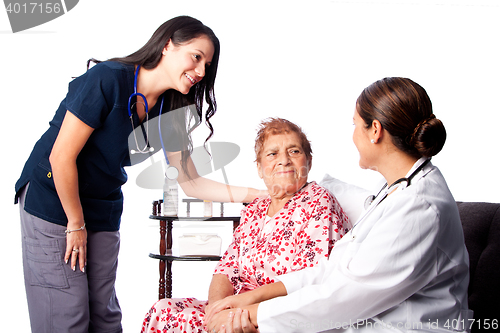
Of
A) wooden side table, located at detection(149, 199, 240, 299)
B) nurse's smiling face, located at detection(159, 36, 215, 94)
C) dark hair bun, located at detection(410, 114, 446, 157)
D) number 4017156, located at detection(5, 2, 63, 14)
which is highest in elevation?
number 4017156, located at detection(5, 2, 63, 14)

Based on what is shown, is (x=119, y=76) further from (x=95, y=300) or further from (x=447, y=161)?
(x=447, y=161)

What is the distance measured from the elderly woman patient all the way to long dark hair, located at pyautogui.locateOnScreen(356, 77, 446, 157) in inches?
16.5

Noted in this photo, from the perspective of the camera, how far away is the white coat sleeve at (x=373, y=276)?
990 mm

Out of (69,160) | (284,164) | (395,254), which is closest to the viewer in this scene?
(395,254)

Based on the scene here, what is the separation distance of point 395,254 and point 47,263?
3.55 feet

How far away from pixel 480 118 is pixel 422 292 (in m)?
1.81

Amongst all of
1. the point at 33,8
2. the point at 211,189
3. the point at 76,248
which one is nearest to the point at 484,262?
the point at 211,189

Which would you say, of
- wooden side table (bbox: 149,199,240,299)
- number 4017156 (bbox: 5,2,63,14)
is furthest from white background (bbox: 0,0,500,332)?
wooden side table (bbox: 149,199,240,299)

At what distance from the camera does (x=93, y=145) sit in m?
1.43

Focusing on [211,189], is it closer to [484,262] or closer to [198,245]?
[198,245]

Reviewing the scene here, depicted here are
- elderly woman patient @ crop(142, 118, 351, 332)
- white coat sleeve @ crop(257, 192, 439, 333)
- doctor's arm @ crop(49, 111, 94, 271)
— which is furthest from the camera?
elderly woman patient @ crop(142, 118, 351, 332)

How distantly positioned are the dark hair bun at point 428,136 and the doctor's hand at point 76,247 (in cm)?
107

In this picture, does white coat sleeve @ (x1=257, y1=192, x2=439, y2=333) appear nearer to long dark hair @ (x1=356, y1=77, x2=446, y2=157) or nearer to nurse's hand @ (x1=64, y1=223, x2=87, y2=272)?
long dark hair @ (x1=356, y1=77, x2=446, y2=157)

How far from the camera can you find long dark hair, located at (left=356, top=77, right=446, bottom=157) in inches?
42.5
